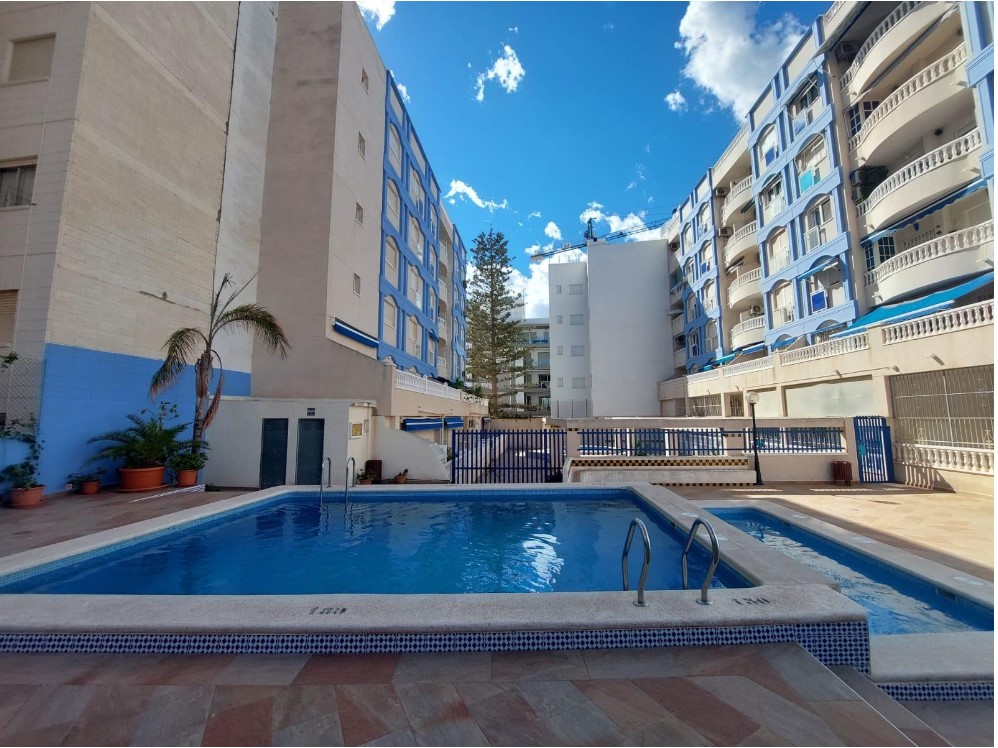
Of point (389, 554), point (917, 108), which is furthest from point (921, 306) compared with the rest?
point (389, 554)

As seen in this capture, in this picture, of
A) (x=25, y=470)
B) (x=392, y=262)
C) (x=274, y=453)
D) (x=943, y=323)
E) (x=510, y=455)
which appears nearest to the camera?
(x=25, y=470)

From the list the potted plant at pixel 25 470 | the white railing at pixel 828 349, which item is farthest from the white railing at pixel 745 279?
the potted plant at pixel 25 470

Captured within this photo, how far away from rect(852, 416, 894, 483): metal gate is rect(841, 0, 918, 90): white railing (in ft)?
50.3

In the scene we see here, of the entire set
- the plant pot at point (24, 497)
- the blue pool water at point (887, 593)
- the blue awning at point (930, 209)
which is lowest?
the blue pool water at point (887, 593)

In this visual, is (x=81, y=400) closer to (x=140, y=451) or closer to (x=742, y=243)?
(x=140, y=451)

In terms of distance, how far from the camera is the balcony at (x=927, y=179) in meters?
13.6

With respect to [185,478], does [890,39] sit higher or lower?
higher

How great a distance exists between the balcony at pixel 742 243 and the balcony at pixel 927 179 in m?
8.72

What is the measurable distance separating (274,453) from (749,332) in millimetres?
26312

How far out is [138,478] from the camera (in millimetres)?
9820

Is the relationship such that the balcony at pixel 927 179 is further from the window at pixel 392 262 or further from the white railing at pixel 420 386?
the window at pixel 392 262

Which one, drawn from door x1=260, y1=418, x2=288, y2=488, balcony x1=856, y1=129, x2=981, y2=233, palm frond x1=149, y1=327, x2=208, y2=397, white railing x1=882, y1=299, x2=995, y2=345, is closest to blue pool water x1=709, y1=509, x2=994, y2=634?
white railing x1=882, y1=299, x2=995, y2=345

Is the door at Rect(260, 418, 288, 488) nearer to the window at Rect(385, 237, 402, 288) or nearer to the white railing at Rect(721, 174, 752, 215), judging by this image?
the window at Rect(385, 237, 402, 288)

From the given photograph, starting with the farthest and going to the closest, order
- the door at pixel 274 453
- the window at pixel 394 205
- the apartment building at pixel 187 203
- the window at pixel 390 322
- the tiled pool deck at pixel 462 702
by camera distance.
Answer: the window at pixel 394 205, the window at pixel 390 322, the door at pixel 274 453, the apartment building at pixel 187 203, the tiled pool deck at pixel 462 702
